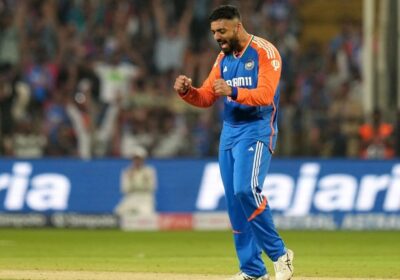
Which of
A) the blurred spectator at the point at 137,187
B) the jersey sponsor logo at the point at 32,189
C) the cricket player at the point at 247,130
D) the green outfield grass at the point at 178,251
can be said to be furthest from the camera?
the jersey sponsor logo at the point at 32,189

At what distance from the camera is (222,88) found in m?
9.63

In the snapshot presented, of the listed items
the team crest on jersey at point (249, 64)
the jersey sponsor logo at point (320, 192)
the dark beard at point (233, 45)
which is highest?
the dark beard at point (233, 45)

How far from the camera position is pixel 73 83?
22031 millimetres

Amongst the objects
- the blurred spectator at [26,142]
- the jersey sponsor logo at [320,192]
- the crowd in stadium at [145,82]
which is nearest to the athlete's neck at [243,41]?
the jersey sponsor logo at [320,192]

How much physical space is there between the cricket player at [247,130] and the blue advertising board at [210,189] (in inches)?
378

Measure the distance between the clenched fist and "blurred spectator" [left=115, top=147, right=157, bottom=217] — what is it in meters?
10.1

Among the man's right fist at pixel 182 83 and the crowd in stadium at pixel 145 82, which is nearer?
the man's right fist at pixel 182 83

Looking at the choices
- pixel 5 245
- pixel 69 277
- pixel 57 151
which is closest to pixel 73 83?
pixel 57 151

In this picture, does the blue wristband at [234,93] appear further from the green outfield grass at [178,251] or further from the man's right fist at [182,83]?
the green outfield grass at [178,251]

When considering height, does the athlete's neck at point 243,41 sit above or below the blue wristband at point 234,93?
above

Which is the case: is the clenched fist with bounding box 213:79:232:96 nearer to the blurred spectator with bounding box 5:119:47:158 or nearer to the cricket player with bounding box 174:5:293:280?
the cricket player with bounding box 174:5:293:280

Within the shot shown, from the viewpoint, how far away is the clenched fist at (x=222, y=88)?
9.63 metres

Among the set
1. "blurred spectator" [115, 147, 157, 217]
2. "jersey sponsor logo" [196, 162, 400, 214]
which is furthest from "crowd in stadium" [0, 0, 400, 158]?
"blurred spectator" [115, 147, 157, 217]

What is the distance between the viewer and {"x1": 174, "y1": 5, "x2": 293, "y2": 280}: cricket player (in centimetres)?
984
